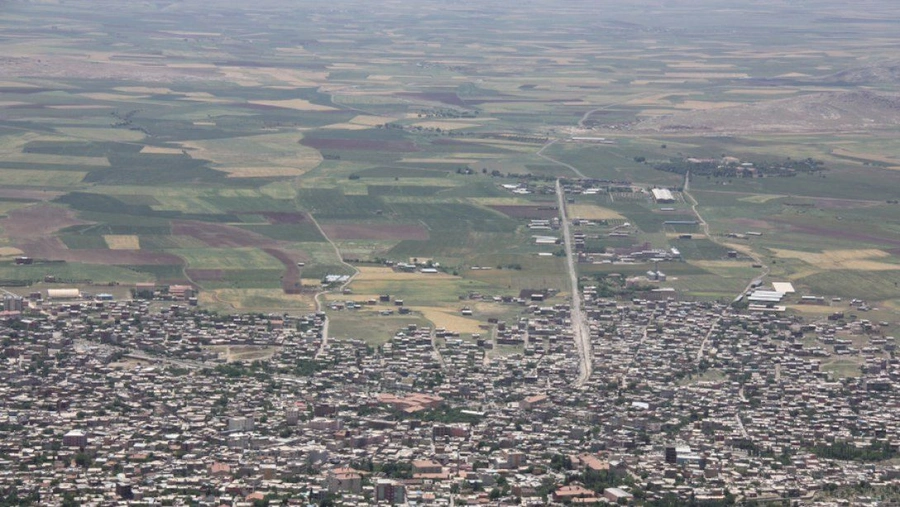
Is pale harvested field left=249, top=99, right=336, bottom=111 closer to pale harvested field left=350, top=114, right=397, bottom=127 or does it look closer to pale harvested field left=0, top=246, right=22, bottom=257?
pale harvested field left=350, top=114, right=397, bottom=127

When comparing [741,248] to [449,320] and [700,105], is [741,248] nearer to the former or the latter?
[449,320]

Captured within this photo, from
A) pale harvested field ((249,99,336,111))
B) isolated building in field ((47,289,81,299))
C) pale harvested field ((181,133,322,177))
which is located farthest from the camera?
pale harvested field ((249,99,336,111))

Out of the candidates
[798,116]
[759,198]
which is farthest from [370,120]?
[759,198]

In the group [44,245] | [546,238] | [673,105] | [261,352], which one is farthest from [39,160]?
[673,105]

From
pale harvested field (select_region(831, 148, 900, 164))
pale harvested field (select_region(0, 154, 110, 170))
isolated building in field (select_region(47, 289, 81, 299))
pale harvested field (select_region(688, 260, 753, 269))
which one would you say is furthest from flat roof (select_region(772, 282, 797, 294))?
pale harvested field (select_region(0, 154, 110, 170))

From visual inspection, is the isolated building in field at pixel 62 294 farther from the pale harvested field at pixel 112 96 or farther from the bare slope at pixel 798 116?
the pale harvested field at pixel 112 96

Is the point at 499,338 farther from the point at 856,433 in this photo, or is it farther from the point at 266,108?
the point at 266,108
